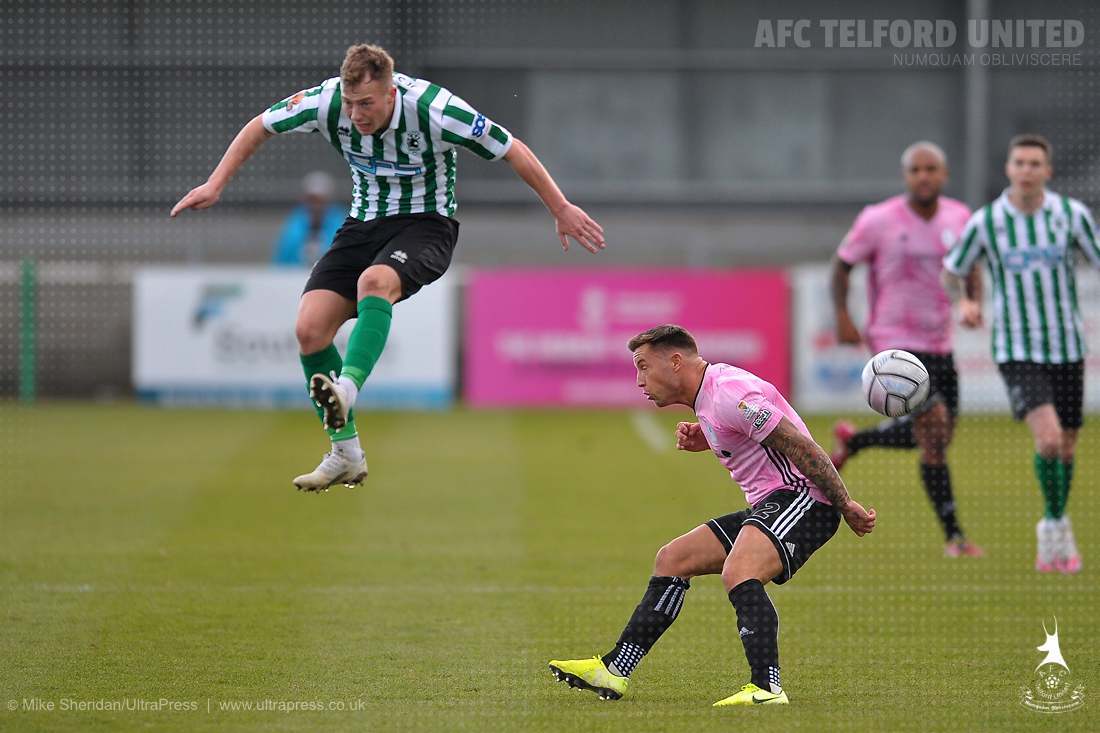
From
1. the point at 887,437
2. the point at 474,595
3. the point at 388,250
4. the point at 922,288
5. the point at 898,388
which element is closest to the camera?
the point at 898,388

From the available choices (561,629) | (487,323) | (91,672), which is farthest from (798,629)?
(487,323)

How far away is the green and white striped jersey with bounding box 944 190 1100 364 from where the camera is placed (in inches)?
285

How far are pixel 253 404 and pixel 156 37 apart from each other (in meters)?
5.47

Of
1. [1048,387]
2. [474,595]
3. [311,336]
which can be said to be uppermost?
[311,336]

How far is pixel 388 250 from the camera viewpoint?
5.55m

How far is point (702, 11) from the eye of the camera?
65.8 feet

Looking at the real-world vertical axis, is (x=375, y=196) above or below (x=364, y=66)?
below

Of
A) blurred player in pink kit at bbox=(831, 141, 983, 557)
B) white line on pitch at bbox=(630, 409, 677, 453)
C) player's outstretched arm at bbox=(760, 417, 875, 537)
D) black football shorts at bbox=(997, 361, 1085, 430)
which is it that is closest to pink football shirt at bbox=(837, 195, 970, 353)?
blurred player in pink kit at bbox=(831, 141, 983, 557)

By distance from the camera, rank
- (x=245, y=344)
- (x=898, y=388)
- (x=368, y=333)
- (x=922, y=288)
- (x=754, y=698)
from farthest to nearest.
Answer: (x=245, y=344) → (x=922, y=288) → (x=898, y=388) → (x=368, y=333) → (x=754, y=698)

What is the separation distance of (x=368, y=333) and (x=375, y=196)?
0.76 metres

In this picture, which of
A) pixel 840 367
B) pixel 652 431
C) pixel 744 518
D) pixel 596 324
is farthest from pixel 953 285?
pixel 596 324

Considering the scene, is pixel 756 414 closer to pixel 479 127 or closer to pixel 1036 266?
pixel 479 127

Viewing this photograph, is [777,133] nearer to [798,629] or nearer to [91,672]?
[798,629]

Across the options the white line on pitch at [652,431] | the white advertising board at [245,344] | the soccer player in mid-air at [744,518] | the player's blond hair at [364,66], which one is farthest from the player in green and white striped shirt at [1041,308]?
the white advertising board at [245,344]
